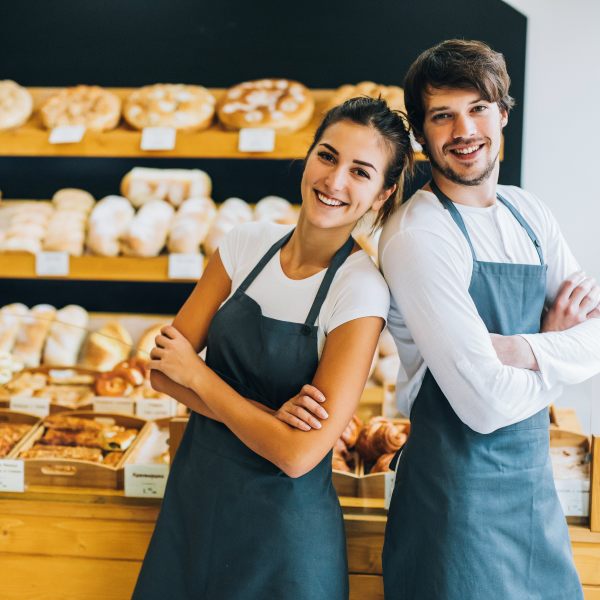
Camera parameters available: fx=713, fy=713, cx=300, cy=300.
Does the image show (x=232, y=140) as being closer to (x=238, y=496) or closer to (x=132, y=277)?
(x=132, y=277)

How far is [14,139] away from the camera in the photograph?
9.22 ft

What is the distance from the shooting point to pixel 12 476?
75.5 inches

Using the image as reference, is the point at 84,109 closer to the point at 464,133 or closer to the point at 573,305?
the point at 464,133

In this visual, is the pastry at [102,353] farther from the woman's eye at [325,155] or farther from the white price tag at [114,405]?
the woman's eye at [325,155]

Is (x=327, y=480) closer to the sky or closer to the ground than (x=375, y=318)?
closer to the ground

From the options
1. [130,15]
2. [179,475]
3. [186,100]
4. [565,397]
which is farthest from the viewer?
[130,15]

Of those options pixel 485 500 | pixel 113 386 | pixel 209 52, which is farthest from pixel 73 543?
pixel 209 52

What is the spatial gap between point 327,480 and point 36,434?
102 centimetres

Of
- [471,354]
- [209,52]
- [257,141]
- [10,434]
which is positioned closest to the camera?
[471,354]

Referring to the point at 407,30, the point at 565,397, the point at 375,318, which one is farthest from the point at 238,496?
the point at 407,30

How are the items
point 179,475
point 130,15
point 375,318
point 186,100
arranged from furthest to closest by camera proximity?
point 130,15 → point 186,100 → point 179,475 → point 375,318

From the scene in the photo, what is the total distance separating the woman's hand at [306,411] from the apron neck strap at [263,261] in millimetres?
303

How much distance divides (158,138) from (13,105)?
722 mm

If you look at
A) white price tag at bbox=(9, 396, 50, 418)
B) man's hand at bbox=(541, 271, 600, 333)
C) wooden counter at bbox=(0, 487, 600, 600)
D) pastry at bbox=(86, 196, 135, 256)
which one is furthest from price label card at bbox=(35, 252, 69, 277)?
man's hand at bbox=(541, 271, 600, 333)
